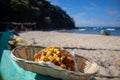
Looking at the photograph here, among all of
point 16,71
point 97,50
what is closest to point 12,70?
point 16,71

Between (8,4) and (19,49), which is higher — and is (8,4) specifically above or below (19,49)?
above

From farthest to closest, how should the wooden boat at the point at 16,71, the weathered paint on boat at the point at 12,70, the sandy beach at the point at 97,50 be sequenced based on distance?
the sandy beach at the point at 97,50, the weathered paint on boat at the point at 12,70, the wooden boat at the point at 16,71

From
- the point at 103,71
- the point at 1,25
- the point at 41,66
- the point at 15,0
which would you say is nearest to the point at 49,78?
the point at 41,66

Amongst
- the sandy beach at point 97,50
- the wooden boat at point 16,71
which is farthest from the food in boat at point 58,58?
the sandy beach at point 97,50

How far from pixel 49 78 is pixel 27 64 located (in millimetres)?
270

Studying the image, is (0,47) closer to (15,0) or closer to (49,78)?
(49,78)

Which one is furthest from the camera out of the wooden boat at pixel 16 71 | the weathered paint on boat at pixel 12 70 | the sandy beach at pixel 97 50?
the sandy beach at pixel 97 50

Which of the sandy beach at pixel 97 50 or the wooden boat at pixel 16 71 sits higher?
the wooden boat at pixel 16 71

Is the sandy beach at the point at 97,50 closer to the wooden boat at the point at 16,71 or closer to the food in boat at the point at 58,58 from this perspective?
the wooden boat at the point at 16,71

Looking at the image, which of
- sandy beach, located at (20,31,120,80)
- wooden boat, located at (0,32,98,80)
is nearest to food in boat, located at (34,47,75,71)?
wooden boat, located at (0,32,98,80)

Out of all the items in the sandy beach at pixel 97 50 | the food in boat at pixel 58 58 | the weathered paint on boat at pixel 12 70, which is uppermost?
the food in boat at pixel 58 58

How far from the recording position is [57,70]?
239cm

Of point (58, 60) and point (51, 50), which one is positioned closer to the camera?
point (58, 60)

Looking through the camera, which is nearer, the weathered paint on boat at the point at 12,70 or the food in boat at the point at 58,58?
the food in boat at the point at 58,58
